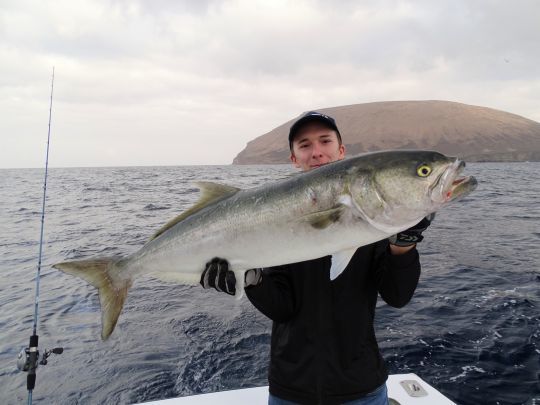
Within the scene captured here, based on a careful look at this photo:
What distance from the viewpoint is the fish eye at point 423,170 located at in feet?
8.82

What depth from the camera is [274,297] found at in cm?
294

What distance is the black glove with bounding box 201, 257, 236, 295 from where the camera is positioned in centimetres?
306

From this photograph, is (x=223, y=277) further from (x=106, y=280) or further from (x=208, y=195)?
(x=106, y=280)

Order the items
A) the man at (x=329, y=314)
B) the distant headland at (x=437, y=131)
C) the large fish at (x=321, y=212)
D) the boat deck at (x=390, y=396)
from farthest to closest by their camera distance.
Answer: the distant headland at (x=437, y=131)
the boat deck at (x=390, y=396)
the man at (x=329, y=314)
the large fish at (x=321, y=212)

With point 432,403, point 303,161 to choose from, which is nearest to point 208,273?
point 303,161

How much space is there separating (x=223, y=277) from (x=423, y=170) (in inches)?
68.2

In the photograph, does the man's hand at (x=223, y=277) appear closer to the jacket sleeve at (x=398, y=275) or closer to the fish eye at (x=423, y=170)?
the jacket sleeve at (x=398, y=275)

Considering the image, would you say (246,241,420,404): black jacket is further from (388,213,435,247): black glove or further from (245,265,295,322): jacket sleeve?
(388,213,435,247): black glove

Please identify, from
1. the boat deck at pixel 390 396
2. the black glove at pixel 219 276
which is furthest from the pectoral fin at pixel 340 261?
the boat deck at pixel 390 396

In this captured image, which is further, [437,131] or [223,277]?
[437,131]

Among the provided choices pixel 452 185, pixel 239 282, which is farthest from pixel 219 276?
pixel 452 185

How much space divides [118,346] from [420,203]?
7.09 m

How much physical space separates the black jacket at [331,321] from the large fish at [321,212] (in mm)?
311

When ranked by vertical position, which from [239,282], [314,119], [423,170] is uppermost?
[314,119]
